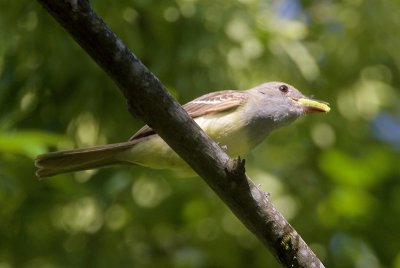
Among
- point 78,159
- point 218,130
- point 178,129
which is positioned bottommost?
point 218,130

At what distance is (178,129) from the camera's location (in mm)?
2816

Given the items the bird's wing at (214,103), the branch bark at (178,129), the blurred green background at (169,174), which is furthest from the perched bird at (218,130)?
the branch bark at (178,129)

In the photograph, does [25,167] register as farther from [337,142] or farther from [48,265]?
[337,142]

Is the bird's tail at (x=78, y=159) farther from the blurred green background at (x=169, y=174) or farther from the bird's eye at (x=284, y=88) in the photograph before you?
the bird's eye at (x=284, y=88)

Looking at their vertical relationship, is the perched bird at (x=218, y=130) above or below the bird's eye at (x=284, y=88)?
above

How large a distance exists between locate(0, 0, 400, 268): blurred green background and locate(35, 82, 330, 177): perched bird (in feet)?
1.14

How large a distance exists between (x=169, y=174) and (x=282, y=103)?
0.98 meters

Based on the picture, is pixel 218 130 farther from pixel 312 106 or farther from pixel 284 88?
pixel 284 88

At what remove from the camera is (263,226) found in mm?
3059

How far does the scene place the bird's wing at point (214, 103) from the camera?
14.7ft

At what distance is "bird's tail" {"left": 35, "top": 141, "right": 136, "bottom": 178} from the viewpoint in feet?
12.8

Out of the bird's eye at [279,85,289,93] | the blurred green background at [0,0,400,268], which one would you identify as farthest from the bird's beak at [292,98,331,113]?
the blurred green background at [0,0,400,268]

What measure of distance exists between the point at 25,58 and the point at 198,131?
232 cm

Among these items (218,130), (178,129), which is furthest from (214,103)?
(178,129)
